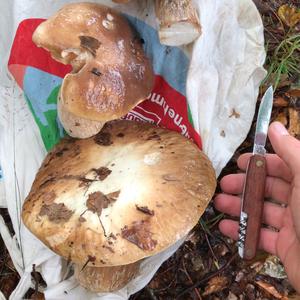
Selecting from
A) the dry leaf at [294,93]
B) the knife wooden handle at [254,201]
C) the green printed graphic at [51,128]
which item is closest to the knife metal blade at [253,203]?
the knife wooden handle at [254,201]

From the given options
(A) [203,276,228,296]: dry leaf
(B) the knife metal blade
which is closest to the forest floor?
(A) [203,276,228,296]: dry leaf

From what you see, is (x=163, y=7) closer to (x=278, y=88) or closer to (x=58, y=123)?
(x=58, y=123)

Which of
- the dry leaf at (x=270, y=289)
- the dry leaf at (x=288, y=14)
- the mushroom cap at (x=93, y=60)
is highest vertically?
the mushroom cap at (x=93, y=60)

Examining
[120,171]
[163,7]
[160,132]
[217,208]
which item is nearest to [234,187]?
[217,208]

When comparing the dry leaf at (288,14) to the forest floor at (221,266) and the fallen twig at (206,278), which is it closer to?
the forest floor at (221,266)

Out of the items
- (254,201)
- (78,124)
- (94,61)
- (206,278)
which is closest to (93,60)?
(94,61)

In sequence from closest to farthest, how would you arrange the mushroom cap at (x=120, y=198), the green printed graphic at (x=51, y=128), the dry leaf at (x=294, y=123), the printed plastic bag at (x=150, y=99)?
the mushroom cap at (x=120, y=198) → the printed plastic bag at (x=150, y=99) → the green printed graphic at (x=51, y=128) → the dry leaf at (x=294, y=123)
